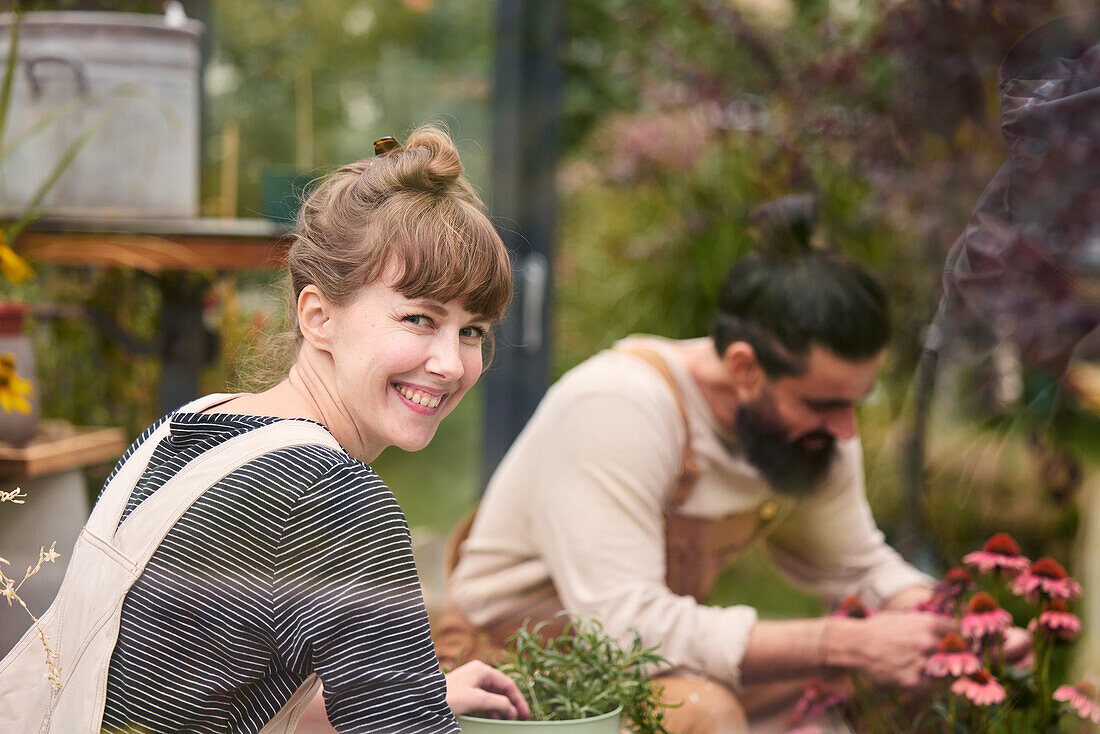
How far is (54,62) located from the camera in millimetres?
1559

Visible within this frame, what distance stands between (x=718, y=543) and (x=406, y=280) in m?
0.92

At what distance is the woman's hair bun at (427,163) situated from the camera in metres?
1.02

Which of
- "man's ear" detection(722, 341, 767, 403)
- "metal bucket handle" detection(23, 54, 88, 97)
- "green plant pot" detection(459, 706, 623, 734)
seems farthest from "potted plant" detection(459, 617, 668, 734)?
"metal bucket handle" detection(23, 54, 88, 97)

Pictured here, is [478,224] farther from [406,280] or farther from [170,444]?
[170,444]

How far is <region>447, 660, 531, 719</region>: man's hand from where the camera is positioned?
1.06 metres

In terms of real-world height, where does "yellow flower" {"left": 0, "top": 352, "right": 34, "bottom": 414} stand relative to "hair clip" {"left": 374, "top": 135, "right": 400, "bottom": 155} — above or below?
below

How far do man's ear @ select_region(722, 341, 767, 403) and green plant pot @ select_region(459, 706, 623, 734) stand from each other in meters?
0.73

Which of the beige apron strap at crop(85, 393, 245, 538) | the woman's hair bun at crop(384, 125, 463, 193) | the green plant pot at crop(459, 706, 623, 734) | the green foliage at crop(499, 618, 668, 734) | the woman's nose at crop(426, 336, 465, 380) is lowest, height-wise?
the green foliage at crop(499, 618, 668, 734)

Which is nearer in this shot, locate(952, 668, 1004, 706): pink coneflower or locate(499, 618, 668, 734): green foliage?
locate(499, 618, 668, 734): green foliage

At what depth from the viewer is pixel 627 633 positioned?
1596 mm

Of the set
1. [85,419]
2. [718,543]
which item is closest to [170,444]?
[85,419]

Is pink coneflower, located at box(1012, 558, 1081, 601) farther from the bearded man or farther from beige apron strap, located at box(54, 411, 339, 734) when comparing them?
beige apron strap, located at box(54, 411, 339, 734)

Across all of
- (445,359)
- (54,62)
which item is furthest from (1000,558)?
(54,62)

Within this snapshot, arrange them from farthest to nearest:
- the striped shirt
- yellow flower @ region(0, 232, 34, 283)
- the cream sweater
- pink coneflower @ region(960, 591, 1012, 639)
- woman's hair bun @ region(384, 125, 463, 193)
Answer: the cream sweater
pink coneflower @ region(960, 591, 1012, 639)
yellow flower @ region(0, 232, 34, 283)
woman's hair bun @ region(384, 125, 463, 193)
the striped shirt
